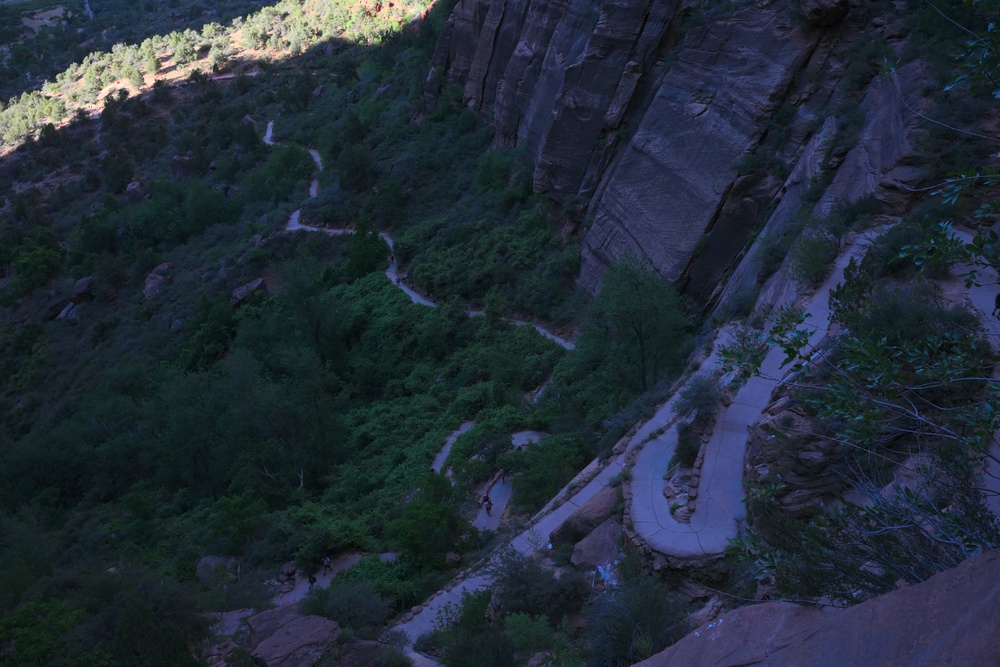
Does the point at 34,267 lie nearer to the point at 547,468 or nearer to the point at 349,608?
the point at 547,468

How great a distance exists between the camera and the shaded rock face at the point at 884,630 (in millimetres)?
4746

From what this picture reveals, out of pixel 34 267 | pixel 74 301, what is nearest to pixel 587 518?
pixel 74 301

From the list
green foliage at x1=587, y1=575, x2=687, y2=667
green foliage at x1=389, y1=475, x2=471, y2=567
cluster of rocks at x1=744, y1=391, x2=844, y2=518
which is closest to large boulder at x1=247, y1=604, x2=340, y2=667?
green foliage at x1=389, y1=475, x2=471, y2=567

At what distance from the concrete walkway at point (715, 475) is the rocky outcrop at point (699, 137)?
7858 mm

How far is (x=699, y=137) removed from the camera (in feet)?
79.2

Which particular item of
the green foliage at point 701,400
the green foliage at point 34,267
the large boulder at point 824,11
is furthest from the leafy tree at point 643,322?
the green foliage at point 34,267

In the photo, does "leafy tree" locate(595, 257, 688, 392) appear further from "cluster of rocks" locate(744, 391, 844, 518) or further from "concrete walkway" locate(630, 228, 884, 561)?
"cluster of rocks" locate(744, 391, 844, 518)

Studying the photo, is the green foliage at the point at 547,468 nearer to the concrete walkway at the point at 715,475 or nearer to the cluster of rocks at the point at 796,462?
the concrete walkway at the point at 715,475

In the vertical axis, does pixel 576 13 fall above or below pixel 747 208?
above

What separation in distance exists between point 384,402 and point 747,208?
626 inches

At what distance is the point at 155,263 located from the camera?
50.2m

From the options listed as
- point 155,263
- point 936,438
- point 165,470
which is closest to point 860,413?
point 936,438

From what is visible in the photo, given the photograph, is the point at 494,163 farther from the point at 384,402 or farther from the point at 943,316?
the point at 943,316

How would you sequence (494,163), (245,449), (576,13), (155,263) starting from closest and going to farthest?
(245,449)
(576,13)
(494,163)
(155,263)
